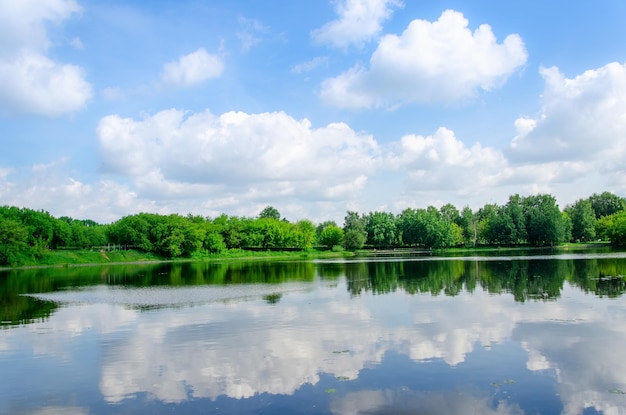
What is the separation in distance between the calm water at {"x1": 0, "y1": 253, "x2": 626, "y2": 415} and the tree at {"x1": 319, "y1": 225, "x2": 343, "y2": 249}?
365 feet

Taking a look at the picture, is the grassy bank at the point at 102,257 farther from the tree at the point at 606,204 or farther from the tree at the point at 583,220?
the tree at the point at 606,204

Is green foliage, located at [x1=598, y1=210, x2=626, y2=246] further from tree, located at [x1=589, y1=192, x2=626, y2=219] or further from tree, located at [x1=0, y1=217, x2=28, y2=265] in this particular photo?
tree, located at [x1=0, y1=217, x2=28, y2=265]

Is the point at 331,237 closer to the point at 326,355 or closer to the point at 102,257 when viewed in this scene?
the point at 102,257

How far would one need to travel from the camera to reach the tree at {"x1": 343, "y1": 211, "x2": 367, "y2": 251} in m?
135

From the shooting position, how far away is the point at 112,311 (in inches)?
1061

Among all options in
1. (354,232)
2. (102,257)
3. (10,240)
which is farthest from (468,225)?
(10,240)

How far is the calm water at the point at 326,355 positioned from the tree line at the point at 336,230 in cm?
5976

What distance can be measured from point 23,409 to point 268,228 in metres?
112

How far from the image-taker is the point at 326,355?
599 inches

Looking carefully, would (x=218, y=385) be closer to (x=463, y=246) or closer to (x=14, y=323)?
(x=14, y=323)

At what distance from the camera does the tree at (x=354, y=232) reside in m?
135

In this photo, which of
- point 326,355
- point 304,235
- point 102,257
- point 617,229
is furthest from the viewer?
point 304,235

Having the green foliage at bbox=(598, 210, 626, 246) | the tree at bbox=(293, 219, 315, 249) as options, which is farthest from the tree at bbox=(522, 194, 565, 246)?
the tree at bbox=(293, 219, 315, 249)

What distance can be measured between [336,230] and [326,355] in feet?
417
